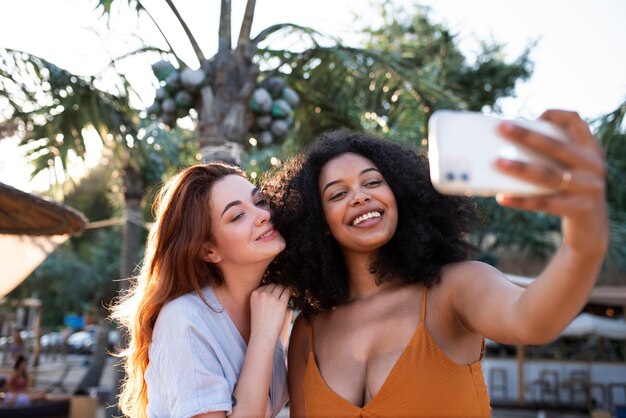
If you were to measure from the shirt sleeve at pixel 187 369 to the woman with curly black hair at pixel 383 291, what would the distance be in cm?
36

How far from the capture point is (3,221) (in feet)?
16.0

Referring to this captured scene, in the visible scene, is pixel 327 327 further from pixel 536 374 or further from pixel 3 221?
pixel 536 374

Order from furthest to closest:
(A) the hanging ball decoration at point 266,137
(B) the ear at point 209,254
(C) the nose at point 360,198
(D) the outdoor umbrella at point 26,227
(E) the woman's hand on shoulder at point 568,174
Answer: (A) the hanging ball decoration at point 266,137 → (D) the outdoor umbrella at point 26,227 → (B) the ear at point 209,254 → (C) the nose at point 360,198 → (E) the woman's hand on shoulder at point 568,174

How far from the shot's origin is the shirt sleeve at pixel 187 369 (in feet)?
7.43

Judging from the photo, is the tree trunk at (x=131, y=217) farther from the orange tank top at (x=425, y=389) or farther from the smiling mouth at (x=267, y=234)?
the orange tank top at (x=425, y=389)

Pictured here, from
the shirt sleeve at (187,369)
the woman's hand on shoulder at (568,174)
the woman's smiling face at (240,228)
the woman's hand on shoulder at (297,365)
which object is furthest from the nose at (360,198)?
the woman's hand on shoulder at (568,174)

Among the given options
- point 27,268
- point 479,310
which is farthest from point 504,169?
point 27,268

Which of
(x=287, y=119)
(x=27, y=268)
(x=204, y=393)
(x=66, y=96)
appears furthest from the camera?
(x=27, y=268)

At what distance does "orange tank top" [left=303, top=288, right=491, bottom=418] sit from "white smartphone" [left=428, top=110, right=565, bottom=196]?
1135 mm

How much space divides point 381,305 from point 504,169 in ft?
4.64

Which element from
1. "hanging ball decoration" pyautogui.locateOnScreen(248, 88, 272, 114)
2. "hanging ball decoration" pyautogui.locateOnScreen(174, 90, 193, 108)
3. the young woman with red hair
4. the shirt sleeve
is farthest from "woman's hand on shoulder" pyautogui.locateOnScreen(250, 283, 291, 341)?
"hanging ball decoration" pyautogui.locateOnScreen(174, 90, 193, 108)

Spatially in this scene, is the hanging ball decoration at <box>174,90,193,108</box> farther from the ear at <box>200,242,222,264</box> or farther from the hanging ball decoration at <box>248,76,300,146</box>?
the ear at <box>200,242,222,264</box>

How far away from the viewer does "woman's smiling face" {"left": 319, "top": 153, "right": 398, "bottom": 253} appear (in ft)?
8.04

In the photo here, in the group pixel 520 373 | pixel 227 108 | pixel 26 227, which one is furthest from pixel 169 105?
pixel 520 373
